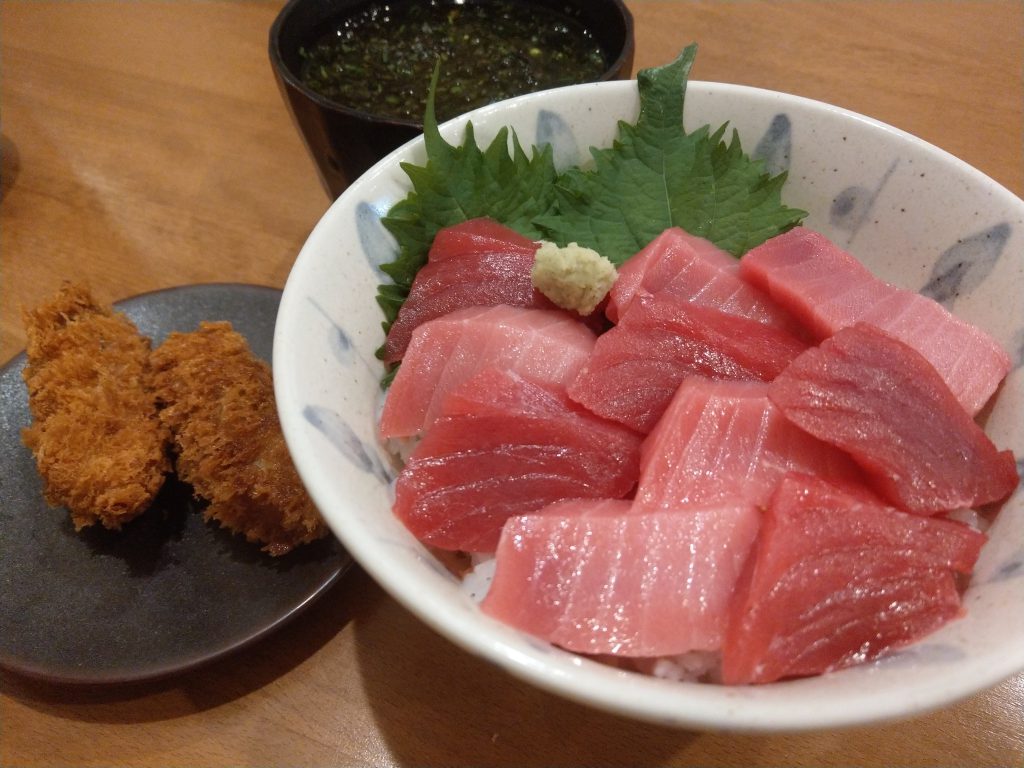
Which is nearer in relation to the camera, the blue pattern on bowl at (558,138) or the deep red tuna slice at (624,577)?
the deep red tuna slice at (624,577)

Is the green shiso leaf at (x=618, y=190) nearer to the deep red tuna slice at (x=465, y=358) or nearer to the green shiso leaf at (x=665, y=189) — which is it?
the green shiso leaf at (x=665, y=189)

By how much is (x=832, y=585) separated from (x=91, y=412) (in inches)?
59.4

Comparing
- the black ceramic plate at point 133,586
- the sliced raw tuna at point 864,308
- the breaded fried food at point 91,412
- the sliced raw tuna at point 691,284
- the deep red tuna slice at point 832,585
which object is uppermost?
the sliced raw tuna at point 864,308

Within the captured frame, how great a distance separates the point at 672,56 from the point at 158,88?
6.05 feet

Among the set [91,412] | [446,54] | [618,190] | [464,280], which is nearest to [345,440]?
[464,280]

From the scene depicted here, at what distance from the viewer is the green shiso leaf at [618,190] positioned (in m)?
1.34

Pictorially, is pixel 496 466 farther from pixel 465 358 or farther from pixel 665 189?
pixel 665 189

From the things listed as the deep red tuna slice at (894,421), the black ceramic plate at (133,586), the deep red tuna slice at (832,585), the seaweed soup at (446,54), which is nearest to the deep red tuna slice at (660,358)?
the deep red tuna slice at (894,421)

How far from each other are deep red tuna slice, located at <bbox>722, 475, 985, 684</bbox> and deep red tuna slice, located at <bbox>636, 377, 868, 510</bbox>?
6 cm

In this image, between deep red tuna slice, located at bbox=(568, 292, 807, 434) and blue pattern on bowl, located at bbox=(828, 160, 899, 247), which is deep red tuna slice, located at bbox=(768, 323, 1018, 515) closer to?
deep red tuna slice, located at bbox=(568, 292, 807, 434)

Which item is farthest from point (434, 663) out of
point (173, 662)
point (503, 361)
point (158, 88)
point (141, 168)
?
point (158, 88)

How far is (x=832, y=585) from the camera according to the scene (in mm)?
855

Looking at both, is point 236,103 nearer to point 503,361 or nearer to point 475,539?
point 503,361

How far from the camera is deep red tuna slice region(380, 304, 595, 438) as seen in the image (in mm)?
1146
